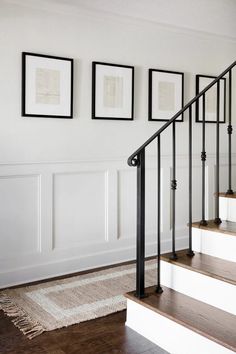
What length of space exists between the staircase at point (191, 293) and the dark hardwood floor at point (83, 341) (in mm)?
91

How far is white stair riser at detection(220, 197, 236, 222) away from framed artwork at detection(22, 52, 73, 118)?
58.9 inches

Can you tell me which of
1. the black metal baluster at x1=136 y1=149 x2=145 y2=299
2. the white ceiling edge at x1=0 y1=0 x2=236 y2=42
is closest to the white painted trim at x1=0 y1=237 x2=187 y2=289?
the black metal baluster at x1=136 y1=149 x2=145 y2=299

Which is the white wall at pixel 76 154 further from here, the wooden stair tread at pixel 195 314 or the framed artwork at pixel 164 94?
the wooden stair tread at pixel 195 314

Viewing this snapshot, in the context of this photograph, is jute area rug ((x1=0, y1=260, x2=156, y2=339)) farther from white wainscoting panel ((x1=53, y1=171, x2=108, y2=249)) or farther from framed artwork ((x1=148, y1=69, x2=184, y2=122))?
framed artwork ((x1=148, y1=69, x2=184, y2=122))

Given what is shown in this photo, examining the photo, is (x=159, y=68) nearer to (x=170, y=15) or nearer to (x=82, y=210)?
(x=170, y=15)

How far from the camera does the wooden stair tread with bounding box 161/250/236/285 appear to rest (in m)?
2.65

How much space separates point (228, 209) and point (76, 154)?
4.67 ft

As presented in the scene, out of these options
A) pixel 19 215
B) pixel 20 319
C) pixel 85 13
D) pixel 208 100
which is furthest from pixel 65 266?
pixel 208 100

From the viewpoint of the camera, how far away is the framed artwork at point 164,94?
444 centimetres

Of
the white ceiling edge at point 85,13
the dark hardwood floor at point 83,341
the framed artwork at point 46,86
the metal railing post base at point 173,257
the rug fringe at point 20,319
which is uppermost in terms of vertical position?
the white ceiling edge at point 85,13

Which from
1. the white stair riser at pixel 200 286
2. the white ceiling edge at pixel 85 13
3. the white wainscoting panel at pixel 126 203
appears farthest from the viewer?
the white wainscoting panel at pixel 126 203

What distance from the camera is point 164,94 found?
4.53 metres

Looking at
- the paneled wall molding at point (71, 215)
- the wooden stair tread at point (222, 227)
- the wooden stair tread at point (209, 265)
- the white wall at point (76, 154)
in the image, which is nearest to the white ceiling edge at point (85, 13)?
the white wall at point (76, 154)

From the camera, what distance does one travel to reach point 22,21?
11.9 ft
